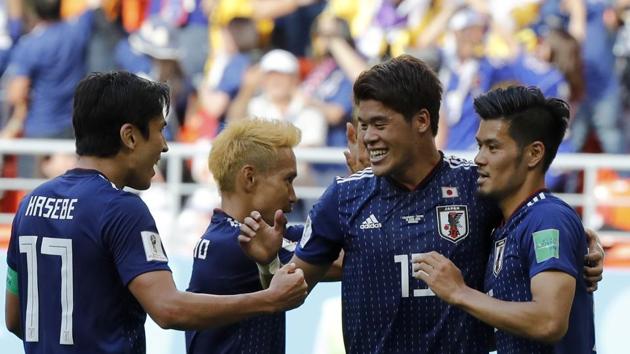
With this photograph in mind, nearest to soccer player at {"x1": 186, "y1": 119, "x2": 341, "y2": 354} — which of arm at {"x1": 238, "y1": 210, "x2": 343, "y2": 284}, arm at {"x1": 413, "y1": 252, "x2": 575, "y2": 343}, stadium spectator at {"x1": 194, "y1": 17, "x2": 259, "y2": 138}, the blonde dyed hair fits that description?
the blonde dyed hair

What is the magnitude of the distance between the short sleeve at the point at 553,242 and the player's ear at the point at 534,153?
0.21m

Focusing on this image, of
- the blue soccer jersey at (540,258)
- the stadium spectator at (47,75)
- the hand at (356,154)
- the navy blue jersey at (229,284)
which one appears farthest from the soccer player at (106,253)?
the stadium spectator at (47,75)

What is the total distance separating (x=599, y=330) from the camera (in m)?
7.72

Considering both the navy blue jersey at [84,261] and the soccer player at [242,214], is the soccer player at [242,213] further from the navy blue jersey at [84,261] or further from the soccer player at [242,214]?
the navy blue jersey at [84,261]

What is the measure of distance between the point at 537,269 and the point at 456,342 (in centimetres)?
51

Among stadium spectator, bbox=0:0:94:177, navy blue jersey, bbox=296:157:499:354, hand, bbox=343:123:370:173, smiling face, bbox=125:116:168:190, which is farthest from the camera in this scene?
stadium spectator, bbox=0:0:94:177

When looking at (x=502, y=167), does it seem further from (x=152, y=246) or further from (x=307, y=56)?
(x=307, y=56)

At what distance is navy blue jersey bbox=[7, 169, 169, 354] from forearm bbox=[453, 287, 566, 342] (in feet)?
3.52

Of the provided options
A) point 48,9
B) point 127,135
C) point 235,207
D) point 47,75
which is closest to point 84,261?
point 127,135

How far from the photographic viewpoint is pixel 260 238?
16.2 feet

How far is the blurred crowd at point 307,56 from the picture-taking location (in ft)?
34.4

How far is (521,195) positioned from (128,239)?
1399 mm

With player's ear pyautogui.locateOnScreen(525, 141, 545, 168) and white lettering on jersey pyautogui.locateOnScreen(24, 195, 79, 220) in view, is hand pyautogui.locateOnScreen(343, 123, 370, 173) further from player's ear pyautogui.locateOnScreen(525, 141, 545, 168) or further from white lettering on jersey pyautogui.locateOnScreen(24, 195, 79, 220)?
white lettering on jersey pyautogui.locateOnScreen(24, 195, 79, 220)

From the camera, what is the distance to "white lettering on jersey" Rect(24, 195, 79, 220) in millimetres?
4590
